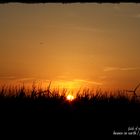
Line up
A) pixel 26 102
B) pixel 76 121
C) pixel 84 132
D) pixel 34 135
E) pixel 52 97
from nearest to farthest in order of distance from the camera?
1. pixel 34 135
2. pixel 84 132
3. pixel 76 121
4. pixel 26 102
5. pixel 52 97

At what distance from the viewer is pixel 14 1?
268 centimetres

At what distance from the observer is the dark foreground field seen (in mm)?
4797

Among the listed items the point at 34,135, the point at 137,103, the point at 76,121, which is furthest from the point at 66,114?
the point at 137,103

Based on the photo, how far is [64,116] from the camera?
18.0 feet

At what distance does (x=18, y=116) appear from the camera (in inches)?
198

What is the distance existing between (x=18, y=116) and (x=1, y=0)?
2699 mm

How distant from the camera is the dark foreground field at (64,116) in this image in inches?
189

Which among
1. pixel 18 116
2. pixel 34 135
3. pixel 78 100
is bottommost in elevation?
pixel 34 135

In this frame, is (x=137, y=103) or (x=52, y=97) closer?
(x=52, y=97)

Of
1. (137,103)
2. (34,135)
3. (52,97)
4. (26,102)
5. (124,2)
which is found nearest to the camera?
(124,2)

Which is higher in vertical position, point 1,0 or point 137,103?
point 1,0

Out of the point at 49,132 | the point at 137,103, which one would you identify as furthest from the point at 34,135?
the point at 137,103

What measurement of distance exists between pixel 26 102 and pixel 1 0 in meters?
3.24

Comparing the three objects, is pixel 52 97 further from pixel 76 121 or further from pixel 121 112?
pixel 121 112
